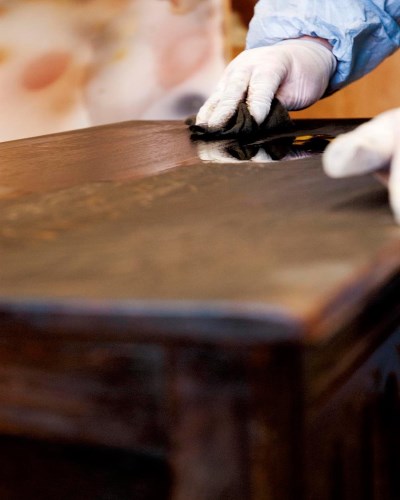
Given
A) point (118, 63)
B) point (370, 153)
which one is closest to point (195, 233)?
point (370, 153)

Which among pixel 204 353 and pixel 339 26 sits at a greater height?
pixel 339 26

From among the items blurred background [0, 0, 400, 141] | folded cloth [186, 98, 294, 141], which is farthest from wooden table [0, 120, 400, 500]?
blurred background [0, 0, 400, 141]

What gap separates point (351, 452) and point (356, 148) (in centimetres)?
19

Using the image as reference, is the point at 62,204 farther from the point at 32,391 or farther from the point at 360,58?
the point at 360,58

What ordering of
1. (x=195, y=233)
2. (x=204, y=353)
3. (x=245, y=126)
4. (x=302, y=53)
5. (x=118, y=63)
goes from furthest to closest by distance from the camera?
(x=118, y=63) → (x=302, y=53) → (x=245, y=126) → (x=195, y=233) → (x=204, y=353)

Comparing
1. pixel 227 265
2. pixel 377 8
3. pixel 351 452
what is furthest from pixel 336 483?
pixel 377 8

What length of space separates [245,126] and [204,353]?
2.54 feet

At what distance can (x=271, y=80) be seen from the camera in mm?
1189

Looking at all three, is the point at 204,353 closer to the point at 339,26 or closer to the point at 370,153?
Answer: the point at 370,153

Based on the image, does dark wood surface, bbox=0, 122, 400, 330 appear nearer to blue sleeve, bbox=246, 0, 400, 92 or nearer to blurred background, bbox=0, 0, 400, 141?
blue sleeve, bbox=246, 0, 400, 92

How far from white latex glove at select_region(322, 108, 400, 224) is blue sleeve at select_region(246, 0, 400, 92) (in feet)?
3.14

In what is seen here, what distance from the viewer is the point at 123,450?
0.41m

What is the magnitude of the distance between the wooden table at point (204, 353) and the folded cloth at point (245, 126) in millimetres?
535

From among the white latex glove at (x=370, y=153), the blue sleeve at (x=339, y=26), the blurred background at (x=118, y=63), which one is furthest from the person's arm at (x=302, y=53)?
the blurred background at (x=118, y=63)
